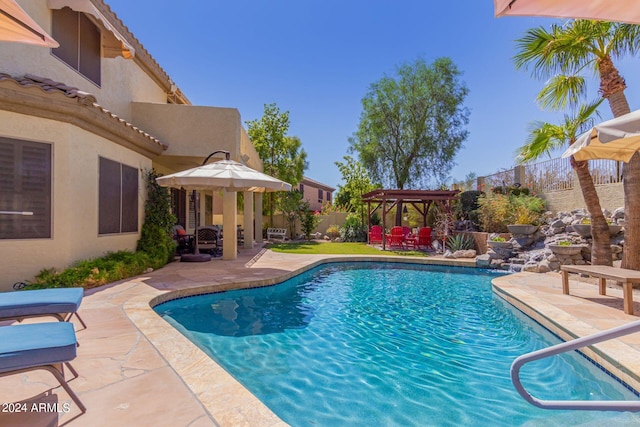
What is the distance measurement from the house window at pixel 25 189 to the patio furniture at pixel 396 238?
13.6 meters

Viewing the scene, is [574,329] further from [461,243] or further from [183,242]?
[183,242]

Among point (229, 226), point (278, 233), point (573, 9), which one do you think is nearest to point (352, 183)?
point (278, 233)

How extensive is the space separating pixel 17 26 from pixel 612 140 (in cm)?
638

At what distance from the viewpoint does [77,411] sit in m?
2.43

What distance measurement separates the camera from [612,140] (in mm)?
3898

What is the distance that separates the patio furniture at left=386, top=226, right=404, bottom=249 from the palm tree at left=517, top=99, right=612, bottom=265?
7.30 metres

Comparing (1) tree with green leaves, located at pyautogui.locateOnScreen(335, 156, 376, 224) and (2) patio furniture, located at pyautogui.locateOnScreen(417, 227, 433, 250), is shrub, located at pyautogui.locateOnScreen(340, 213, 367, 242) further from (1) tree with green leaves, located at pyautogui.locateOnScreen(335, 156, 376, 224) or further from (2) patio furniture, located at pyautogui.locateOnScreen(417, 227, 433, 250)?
(2) patio furniture, located at pyautogui.locateOnScreen(417, 227, 433, 250)

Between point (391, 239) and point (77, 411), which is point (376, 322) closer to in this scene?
point (77, 411)

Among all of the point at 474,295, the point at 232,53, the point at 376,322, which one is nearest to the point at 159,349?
the point at 376,322

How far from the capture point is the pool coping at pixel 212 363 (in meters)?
2.49

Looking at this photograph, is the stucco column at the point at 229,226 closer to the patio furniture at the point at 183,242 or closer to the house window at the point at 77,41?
the patio furniture at the point at 183,242

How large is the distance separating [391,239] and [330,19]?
11.3 meters

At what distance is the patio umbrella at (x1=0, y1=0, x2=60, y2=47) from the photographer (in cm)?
258

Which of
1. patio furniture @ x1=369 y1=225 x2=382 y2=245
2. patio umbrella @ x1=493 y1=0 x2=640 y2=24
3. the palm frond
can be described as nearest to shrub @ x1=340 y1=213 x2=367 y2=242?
patio furniture @ x1=369 y1=225 x2=382 y2=245
